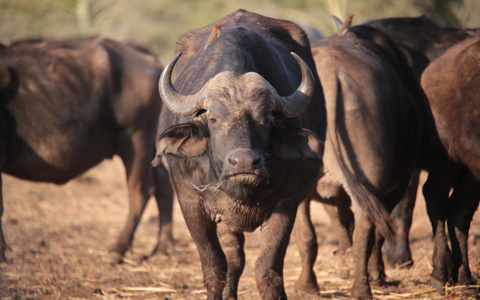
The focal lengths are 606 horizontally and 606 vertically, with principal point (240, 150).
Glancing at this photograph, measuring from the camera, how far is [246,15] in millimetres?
5254

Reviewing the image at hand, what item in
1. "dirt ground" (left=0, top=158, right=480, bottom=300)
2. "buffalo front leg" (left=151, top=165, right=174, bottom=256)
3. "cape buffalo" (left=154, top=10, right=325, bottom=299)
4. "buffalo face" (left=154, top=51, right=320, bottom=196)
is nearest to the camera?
"buffalo face" (left=154, top=51, right=320, bottom=196)

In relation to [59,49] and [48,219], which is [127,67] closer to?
[59,49]

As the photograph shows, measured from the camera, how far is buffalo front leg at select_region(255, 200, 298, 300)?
402 centimetres

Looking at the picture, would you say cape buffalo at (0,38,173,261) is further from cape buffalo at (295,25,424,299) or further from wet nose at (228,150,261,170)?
wet nose at (228,150,261,170)

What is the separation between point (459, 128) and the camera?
16.8ft

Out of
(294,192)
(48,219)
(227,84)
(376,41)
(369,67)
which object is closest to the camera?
(227,84)

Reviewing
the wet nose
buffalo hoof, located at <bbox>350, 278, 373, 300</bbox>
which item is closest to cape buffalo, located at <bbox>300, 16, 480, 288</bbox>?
buffalo hoof, located at <bbox>350, 278, 373, 300</bbox>

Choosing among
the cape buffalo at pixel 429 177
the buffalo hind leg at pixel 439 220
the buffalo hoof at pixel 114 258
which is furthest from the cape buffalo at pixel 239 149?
the buffalo hoof at pixel 114 258

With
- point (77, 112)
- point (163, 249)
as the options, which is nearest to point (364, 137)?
point (163, 249)

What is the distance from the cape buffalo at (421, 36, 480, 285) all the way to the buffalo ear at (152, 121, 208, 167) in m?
A: 2.33

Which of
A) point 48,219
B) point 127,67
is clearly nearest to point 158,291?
point 127,67

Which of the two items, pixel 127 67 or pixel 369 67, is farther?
pixel 127 67

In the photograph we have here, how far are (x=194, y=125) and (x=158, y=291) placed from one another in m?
2.31

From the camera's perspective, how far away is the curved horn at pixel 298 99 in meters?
3.88
